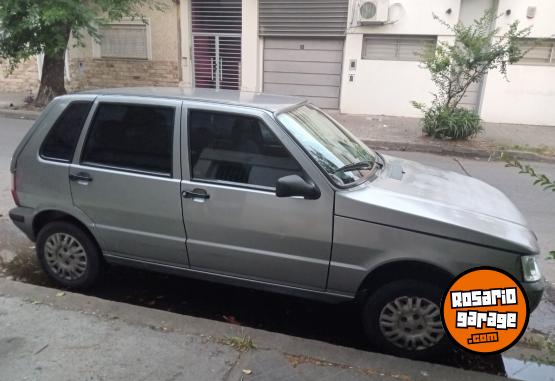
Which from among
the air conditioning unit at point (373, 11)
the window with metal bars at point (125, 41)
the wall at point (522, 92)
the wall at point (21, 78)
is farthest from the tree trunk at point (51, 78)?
the wall at point (522, 92)

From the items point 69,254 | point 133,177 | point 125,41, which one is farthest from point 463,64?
point 125,41

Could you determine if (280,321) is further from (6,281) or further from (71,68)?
(71,68)

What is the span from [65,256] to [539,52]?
44.3ft

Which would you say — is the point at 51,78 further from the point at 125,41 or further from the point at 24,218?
the point at 24,218

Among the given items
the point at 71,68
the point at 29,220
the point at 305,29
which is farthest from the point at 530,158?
the point at 71,68

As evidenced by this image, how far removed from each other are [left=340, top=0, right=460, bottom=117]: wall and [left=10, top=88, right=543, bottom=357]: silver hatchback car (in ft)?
34.4

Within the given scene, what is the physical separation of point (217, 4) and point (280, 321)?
530 inches

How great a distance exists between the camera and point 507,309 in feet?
8.37

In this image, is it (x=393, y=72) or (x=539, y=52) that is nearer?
(x=539, y=52)

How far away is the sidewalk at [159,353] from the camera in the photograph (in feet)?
8.77

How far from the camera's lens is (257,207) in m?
3.15

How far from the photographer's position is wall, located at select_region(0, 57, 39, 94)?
17.3 m

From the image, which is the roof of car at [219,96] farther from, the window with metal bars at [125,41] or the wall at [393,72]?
the window with metal bars at [125,41]

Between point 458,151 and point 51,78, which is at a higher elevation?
point 51,78
